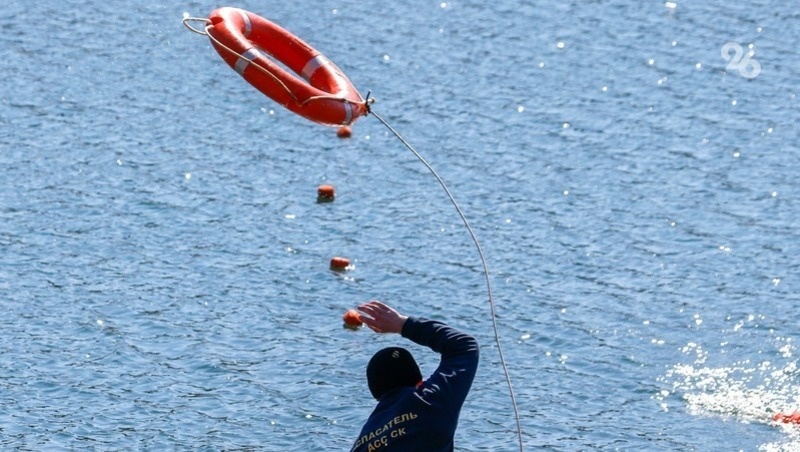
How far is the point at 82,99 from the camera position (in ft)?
67.6

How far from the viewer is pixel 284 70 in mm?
11297

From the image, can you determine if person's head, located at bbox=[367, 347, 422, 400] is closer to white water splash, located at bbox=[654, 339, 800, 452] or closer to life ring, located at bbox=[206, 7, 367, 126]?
life ring, located at bbox=[206, 7, 367, 126]

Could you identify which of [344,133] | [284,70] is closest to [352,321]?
[284,70]

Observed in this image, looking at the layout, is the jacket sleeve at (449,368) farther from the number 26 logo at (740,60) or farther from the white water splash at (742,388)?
the number 26 logo at (740,60)

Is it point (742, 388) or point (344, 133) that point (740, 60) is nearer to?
point (344, 133)

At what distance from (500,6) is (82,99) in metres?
8.32

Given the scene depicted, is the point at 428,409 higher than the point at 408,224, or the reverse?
the point at 408,224

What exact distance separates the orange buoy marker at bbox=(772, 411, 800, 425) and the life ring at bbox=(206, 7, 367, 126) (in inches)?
192

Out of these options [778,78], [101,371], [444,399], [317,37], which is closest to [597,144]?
A: [778,78]

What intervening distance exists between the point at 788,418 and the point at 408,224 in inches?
229

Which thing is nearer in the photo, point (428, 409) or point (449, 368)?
point (428, 409)

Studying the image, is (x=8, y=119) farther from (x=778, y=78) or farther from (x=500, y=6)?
(x=778, y=78)

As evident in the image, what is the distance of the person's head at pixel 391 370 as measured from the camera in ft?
26.4

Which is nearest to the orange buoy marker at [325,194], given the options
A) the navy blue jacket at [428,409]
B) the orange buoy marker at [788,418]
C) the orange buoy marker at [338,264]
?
the orange buoy marker at [338,264]
